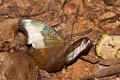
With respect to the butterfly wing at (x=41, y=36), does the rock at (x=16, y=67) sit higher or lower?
lower

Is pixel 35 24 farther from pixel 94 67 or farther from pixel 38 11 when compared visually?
pixel 94 67

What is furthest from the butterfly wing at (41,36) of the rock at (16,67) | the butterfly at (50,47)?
the rock at (16,67)

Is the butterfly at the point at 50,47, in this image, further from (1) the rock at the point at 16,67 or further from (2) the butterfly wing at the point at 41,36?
(1) the rock at the point at 16,67

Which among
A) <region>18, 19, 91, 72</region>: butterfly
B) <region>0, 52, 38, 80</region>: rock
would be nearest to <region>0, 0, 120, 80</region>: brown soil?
<region>18, 19, 91, 72</region>: butterfly

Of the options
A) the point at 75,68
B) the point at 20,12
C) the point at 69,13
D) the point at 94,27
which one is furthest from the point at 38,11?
the point at 75,68

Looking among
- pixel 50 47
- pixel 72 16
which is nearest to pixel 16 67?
pixel 50 47

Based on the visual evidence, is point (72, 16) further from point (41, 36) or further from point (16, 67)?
point (16, 67)
